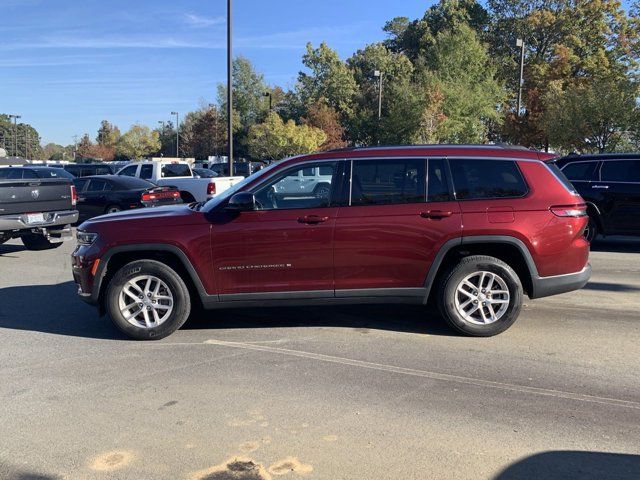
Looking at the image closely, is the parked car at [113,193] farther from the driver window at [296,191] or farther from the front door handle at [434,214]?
the front door handle at [434,214]

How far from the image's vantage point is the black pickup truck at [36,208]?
10.0 meters

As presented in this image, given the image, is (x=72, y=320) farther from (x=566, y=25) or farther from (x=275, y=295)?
(x=566, y=25)

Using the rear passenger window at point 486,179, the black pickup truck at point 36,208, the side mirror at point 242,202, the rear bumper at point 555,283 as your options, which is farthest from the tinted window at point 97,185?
the rear bumper at point 555,283

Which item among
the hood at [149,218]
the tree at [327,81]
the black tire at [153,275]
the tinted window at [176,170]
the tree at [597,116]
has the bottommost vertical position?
the black tire at [153,275]

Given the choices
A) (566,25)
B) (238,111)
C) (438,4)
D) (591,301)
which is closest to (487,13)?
(438,4)

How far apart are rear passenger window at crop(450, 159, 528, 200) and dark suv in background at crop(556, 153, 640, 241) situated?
6.57 metres

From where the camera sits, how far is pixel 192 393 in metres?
4.46

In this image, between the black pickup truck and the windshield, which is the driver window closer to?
the windshield

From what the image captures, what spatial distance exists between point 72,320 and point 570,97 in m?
27.1

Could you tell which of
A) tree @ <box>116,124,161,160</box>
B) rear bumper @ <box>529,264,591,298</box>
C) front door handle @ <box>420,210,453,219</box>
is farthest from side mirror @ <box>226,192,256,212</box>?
tree @ <box>116,124,161,160</box>

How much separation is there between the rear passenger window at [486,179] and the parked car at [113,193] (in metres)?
10.9

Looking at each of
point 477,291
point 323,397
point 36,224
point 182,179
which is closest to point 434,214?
point 477,291

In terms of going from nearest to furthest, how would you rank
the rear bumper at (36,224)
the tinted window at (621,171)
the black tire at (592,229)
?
the rear bumper at (36,224), the tinted window at (621,171), the black tire at (592,229)

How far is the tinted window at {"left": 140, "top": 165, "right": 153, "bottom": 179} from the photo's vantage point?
733 inches
